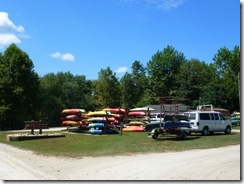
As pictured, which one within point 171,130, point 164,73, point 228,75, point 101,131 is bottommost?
point 101,131

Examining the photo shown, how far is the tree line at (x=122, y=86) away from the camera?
1690 inches

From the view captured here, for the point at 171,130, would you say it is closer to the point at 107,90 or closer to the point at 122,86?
the point at 107,90

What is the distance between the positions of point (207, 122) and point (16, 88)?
29.2m

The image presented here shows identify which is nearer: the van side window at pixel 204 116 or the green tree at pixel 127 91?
the van side window at pixel 204 116

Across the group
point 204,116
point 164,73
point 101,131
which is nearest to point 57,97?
point 164,73

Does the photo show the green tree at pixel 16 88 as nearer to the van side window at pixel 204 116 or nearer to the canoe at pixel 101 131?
the canoe at pixel 101 131

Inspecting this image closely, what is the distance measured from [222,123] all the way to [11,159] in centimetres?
1506

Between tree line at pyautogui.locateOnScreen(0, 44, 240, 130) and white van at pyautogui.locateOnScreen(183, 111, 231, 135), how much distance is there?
657 centimetres

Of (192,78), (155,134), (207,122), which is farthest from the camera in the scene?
(192,78)

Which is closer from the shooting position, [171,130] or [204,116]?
[171,130]

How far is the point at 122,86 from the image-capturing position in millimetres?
70062

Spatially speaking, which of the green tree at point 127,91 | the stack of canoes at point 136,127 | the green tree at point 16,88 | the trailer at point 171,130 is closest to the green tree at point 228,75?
the stack of canoes at point 136,127

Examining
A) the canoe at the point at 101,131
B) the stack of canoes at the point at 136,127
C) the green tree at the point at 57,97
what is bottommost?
the canoe at the point at 101,131

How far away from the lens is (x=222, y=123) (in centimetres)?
2431
